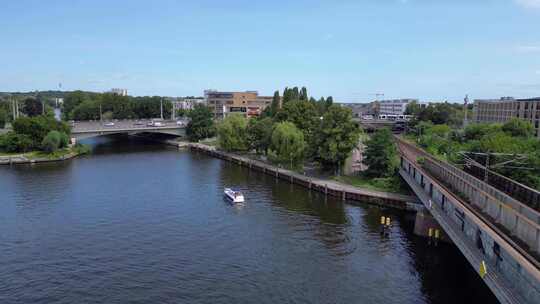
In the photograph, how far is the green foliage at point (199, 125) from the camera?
9839 centimetres

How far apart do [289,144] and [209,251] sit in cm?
3184

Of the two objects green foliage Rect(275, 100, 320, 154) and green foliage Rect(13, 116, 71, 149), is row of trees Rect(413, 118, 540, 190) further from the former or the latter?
green foliage Rect(13, 116, 71, 149)

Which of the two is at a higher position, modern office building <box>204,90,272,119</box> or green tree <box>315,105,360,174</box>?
modern office building <box>204,90,272,119</box>

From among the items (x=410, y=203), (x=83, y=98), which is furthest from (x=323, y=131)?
(x=83, y=98)

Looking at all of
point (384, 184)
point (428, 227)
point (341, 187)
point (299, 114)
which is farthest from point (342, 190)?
point (299, 114)

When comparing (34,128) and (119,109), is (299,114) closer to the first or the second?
(34,128)

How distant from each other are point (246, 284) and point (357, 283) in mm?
6792

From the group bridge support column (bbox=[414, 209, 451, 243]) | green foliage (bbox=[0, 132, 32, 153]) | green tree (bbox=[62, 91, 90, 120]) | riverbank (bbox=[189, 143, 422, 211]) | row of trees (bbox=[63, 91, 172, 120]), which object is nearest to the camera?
bridge support column (bbox=[414, 209, 451, 243])

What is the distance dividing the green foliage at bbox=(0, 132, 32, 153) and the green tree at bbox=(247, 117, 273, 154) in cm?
3881

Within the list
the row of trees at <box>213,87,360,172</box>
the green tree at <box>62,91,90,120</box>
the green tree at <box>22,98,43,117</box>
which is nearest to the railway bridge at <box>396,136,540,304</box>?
the row of trees at <box>213,87,360,172</box>

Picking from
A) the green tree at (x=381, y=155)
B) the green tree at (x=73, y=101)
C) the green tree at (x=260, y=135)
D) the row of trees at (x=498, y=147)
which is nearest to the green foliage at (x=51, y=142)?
the green tree at (x=260, y=135)

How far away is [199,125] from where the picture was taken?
99.3 m

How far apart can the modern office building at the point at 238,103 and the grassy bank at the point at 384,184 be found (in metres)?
102

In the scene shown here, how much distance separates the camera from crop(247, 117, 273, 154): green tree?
6988 centimetres
